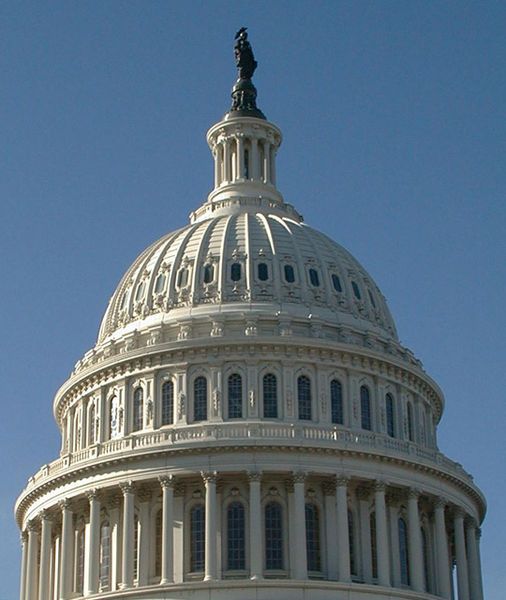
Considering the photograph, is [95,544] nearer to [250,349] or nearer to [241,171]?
[250,349]

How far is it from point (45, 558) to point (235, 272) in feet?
70.8

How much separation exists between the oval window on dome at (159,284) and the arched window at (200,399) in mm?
8899

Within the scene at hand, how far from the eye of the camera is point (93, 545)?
91.7 metres

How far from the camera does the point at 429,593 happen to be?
306 ft

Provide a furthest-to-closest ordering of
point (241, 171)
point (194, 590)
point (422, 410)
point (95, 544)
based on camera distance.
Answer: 1. point (241, 171)
2. point (422, 410)
3. point (95, 544)
4. point (194, 590)

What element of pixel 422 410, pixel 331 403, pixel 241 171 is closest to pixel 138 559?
pixel 331 403

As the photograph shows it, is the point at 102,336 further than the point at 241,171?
No

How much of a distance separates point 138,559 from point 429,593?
1745 cm

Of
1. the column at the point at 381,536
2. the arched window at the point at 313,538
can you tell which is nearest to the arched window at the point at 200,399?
the arched window at the point at 313,538

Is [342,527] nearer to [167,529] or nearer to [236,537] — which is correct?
[236,537]

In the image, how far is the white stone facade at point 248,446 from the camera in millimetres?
89250

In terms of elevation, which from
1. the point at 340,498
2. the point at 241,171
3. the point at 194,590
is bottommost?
the point at 194,590

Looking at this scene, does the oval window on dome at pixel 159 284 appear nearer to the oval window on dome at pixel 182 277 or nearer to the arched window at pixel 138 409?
the oval window on dome at pixel 182 277

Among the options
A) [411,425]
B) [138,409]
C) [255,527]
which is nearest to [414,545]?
[255,527]
